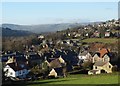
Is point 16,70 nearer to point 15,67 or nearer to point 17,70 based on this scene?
point 17,70

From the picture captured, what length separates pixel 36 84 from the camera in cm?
1861

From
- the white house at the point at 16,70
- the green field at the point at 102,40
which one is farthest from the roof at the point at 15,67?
the green field at the point at 102,40

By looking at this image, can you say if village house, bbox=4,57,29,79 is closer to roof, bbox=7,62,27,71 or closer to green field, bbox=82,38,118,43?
roof, bbox=7,62,27,71

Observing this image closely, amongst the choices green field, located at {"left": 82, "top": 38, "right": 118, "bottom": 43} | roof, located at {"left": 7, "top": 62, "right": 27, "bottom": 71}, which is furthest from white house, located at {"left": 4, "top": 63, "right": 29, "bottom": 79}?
green field, located at {"left": 82, "top": 38, "right": 118, "bottom": 43}

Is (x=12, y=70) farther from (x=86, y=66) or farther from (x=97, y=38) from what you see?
(x=97, y=38)

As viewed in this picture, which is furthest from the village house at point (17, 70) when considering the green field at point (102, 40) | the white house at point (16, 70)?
the green field at point (102, 40)

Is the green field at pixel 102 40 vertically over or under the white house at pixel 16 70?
over

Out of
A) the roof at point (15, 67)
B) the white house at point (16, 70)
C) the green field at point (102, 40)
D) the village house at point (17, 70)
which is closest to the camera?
the village house at point (17, 70)

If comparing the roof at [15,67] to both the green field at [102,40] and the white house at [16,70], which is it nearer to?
the white house at [16,70]

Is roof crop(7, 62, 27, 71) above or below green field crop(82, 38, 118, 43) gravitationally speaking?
below

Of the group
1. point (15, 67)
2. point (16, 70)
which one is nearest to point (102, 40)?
point (15, 67)

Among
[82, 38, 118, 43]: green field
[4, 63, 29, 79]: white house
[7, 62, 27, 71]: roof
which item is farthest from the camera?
[82, 38, 118, 43]: green field

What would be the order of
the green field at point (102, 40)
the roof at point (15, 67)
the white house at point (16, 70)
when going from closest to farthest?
the white house at point (16, 70)
the roof at point (15, 67)
the green field at point (102, 40)

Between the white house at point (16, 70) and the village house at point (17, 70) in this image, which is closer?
the village house at point (17, 70)
